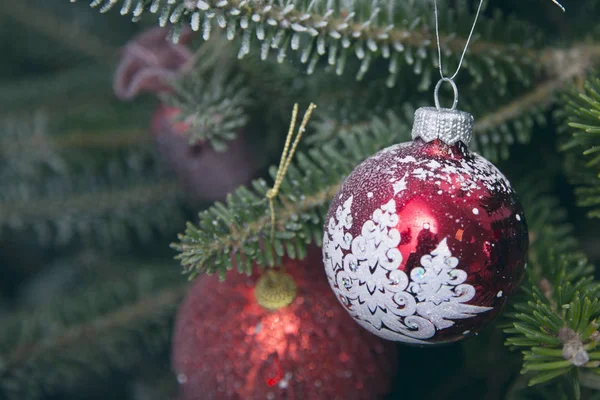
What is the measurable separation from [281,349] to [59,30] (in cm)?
74

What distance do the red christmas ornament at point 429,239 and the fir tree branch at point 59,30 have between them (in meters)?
0.69

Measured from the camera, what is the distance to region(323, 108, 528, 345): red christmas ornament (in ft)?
1.27

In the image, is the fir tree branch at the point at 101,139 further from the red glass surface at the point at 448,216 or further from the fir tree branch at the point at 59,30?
the red glass surface at the point at 448,216

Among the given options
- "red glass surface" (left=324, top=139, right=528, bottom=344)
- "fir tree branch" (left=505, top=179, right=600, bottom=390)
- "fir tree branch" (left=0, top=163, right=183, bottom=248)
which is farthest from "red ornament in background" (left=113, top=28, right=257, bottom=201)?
"fir tree branch" (left=505, top=179, right=600, bottom=390)

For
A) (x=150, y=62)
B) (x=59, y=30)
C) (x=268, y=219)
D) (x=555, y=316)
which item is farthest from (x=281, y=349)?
(x=59, y=30)

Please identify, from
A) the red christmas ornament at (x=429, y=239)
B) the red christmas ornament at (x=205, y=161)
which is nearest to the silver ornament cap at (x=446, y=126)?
the red christmas ornament at (x=429, y=239)

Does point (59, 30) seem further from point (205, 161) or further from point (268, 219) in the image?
point (268, 219)

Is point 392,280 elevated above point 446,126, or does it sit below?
below

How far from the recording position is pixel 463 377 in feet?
2.06

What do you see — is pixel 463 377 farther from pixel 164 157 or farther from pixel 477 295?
pixel 164 157

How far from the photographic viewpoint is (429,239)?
1.27 ft

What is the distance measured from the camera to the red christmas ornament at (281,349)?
18.9 inches

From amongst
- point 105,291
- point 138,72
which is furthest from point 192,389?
point 138,72

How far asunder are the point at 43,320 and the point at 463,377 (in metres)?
0.55
